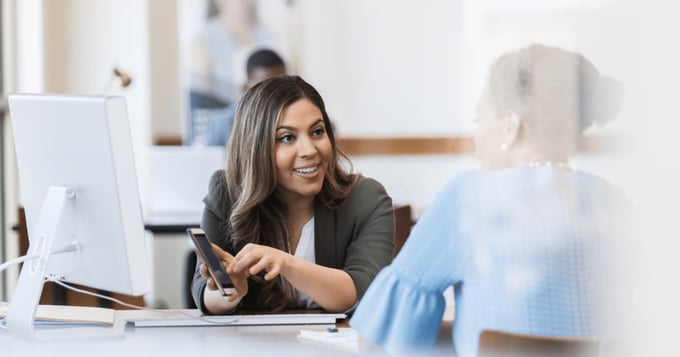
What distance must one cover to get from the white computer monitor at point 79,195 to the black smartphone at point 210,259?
0.29 ft

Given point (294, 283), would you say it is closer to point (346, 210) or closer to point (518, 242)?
point (346, 210)

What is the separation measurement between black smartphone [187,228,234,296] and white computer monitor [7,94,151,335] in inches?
3.5

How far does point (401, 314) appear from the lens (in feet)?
4.73

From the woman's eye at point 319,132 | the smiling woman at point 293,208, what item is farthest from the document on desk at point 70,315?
the woman's eye at point 319,132

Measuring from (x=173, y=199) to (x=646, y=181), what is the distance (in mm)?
2983

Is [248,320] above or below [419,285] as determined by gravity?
below

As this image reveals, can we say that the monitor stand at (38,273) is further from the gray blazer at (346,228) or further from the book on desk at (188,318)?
the gray blazer at (346,228)

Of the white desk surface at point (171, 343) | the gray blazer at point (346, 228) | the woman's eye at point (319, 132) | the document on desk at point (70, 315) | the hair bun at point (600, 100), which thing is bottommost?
the white desk surface at point (171, 343)

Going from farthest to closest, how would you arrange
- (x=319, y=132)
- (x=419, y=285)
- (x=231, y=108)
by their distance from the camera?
(x=231, y=108), (x=319, y=132), (x=419, y=285)

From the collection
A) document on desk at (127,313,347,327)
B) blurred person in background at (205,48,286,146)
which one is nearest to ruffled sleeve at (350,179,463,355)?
document on desk at (127,313,347,327)

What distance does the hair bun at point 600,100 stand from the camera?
49.6 inches

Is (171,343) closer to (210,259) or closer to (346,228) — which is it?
(210,259)

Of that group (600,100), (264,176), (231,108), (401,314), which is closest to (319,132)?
(264,176)

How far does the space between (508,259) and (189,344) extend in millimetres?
553
